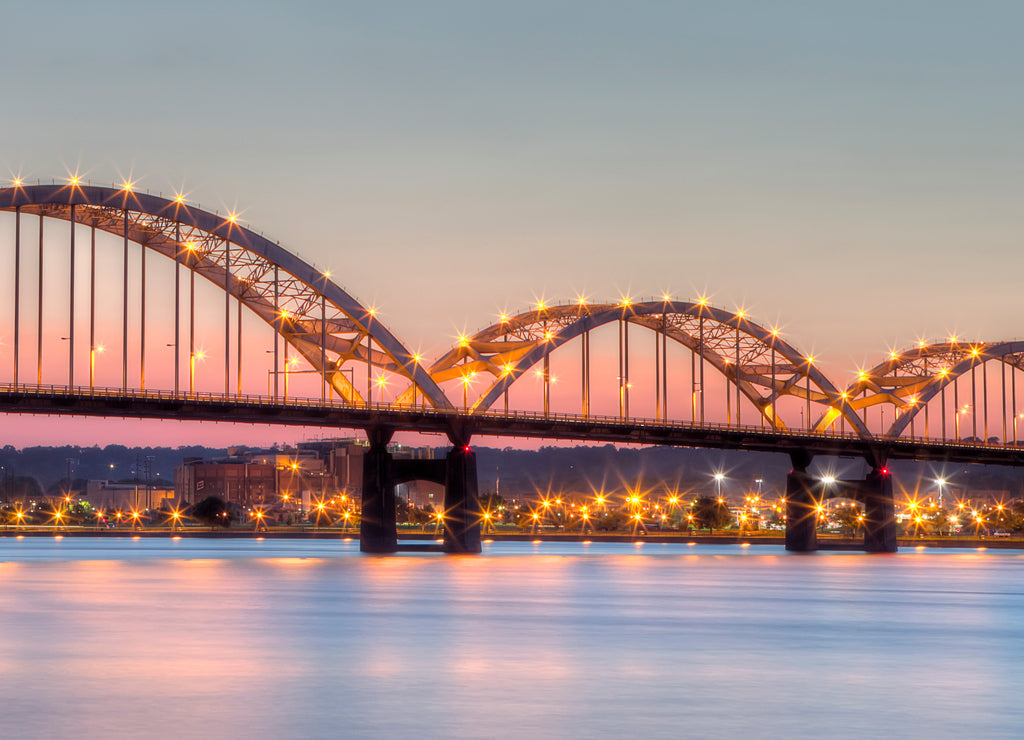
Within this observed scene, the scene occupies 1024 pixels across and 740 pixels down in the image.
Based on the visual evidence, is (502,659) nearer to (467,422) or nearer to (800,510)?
(467,422)

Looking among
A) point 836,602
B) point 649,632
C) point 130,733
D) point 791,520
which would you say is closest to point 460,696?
point 130,733

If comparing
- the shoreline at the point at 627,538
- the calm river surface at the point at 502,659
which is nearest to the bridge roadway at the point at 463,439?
the shoreline at the point at 627,538

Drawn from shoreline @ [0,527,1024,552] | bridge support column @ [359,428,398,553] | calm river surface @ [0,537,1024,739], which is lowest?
shoreline @ [0,527,1024,552]

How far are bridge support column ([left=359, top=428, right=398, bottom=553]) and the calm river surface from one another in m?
29.2

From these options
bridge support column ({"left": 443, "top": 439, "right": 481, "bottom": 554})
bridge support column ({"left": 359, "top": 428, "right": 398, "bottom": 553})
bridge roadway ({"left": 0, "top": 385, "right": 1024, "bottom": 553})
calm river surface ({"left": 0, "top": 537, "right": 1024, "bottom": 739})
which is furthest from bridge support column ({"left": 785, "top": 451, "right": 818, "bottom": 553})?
calm river surface ({"left": 0, "top": 537, "right": 1024, "bottom": 739})

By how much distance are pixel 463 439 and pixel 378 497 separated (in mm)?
6552

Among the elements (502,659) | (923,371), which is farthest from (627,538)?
(502,659)

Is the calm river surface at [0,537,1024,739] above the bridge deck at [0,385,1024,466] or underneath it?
underneath

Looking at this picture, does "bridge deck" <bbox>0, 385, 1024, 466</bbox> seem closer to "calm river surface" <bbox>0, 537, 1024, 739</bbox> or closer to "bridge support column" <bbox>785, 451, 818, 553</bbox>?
"bridge support column" <bbox>785, 451, 818, 553</bbox>

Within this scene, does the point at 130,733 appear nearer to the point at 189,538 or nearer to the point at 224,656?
the point at 224,656

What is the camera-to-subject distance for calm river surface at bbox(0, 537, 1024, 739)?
22500 mm

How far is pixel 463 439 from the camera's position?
9731cm

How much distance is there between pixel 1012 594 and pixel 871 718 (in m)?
40.1

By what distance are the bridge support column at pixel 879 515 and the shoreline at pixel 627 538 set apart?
4.73 meters
